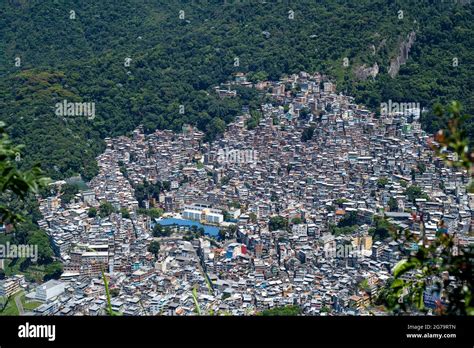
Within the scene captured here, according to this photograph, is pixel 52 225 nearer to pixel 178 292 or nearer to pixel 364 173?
pixel 178 292

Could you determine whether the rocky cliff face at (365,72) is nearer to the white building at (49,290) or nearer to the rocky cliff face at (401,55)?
the rocky cliff face at (401,55)

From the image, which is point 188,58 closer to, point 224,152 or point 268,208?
point 224,152

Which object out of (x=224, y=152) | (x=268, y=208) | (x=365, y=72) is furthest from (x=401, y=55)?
(x=268, y=208)

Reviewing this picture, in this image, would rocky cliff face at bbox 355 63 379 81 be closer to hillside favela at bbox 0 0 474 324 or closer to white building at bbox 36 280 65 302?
hillside favela at bbox 0 0 474 324

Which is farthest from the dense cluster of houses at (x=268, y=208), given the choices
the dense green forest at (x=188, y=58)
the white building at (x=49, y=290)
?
the dense green forest at (x=188, y=58)
